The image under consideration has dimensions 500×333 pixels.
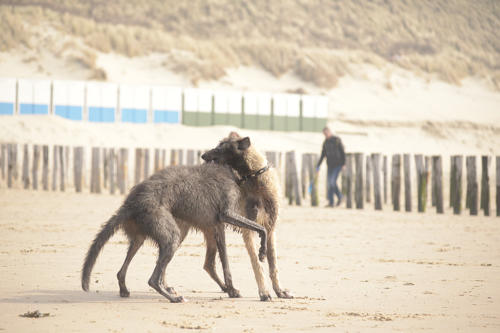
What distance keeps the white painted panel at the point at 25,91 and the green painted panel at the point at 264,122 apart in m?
10.4

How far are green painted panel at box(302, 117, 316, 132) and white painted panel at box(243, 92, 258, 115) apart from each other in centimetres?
260

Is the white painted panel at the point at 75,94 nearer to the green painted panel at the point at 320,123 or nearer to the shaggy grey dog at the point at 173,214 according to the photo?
the green painted panel at the point at 320,123

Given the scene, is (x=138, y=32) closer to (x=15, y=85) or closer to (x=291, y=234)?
(x=15, y=85)

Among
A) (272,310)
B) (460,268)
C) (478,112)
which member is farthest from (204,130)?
(272,310)

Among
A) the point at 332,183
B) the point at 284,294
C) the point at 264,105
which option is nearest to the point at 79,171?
Answer: the point at 332,183

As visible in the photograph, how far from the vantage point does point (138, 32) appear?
44.6m

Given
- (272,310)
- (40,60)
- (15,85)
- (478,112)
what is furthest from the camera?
(478,112)

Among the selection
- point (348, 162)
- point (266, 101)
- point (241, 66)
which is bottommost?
point (348, 162)

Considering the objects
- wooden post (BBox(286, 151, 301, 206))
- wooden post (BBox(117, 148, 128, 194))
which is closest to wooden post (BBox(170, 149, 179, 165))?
wooden post (BBox(117, 148, 128, 194))

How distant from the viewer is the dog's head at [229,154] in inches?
292


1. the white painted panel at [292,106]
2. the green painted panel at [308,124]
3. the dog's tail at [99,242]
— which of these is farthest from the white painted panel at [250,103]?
the dog's tail at [99,242]

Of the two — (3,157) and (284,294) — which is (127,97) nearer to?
(3,157)

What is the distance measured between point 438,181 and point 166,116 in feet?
61.8

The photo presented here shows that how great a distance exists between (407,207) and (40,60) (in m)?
25.5
